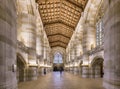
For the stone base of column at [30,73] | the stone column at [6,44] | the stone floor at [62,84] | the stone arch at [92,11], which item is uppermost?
the stone arch at [92,11]

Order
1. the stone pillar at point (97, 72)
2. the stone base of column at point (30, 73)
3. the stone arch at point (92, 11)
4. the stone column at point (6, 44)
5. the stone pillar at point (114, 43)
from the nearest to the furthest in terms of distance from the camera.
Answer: the stone column at point (6, 44) → the stone pillar at point (114, 43) → the stone base of column at point (30, 73) → the stone arch at point (92, 11) → the stone pillar at point (97, 72)

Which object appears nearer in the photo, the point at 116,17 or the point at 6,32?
the point at 6,32

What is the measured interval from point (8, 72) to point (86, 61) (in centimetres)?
1701

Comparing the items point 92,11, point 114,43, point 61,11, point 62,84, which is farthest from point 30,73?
point 61,11

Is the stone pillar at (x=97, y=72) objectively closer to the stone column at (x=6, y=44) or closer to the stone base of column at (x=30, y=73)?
the stone base of column at (x=30, y=73)

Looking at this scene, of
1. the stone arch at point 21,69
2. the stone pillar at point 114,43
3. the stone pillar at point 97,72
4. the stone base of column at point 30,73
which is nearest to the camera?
the stone pillar at point 114,43

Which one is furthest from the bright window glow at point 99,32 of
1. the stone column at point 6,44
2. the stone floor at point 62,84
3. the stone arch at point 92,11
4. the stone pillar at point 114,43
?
the stone column at point 6,44

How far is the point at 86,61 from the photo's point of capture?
23000mm

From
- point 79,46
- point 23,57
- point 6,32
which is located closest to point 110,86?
point 6,32

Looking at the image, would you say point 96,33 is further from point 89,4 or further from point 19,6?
point 19,6

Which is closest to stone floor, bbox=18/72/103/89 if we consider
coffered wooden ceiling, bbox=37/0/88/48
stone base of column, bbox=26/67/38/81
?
stone base of column, bbox=26/67/38/81

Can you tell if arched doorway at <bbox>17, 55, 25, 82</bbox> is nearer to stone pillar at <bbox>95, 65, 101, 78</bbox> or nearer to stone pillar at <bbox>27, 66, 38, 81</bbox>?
stone pillar at <bbox>27, 66, 38, 81</bbox>

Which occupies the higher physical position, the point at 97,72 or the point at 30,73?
the point at 30,73

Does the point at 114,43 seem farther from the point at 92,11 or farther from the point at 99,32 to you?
the point at 92,11
